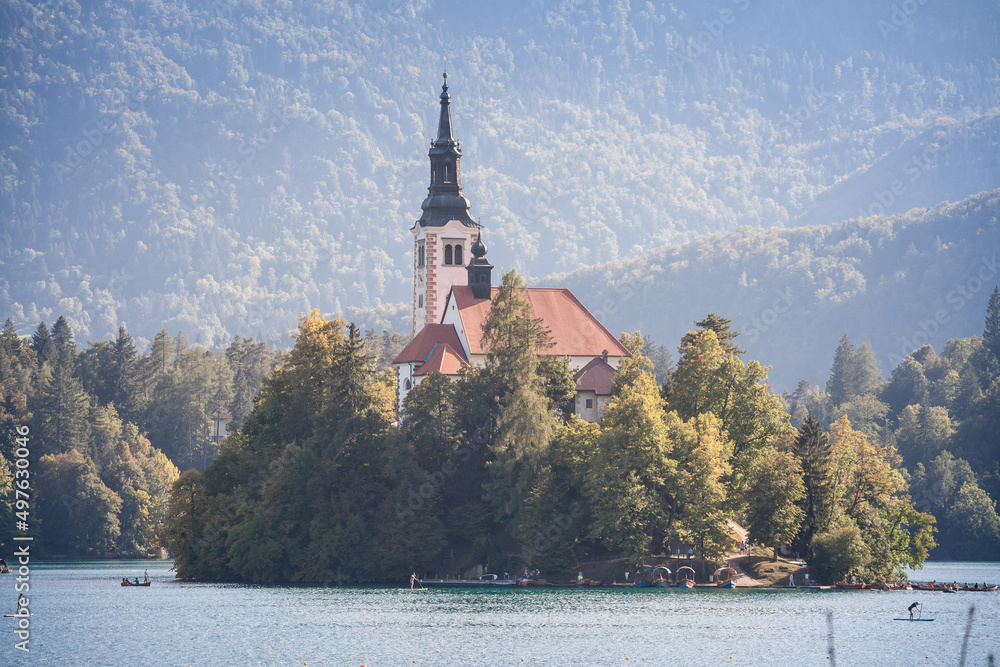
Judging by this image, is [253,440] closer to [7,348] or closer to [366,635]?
[366,635]

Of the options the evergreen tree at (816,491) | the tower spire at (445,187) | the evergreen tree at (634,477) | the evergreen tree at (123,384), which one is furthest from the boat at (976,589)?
the evergreen tree at (123,384)

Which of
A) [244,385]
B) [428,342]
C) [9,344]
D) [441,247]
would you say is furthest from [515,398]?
[244,385]

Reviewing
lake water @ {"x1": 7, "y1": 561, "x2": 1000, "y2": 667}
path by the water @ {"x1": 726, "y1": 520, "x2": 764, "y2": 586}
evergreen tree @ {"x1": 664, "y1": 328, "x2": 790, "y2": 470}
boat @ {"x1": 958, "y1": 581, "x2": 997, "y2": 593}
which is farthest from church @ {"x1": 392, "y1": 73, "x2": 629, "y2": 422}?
boat @ {"x1": 958, "y1": 581, "x2": 997, "y2": 593}

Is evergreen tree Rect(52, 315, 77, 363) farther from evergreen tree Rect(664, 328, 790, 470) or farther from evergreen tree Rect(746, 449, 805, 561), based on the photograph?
evergreen tree Rect(746, 449, 805, 561)

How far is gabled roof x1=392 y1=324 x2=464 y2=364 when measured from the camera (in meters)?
100

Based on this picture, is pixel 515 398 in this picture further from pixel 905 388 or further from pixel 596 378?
pixel 905 388

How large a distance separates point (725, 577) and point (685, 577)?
2613mm

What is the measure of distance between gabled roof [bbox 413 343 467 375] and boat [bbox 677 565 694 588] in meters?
22.5

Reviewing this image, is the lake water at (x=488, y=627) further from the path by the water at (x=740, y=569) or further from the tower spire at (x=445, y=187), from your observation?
the tower spire at (x=445, y=187)

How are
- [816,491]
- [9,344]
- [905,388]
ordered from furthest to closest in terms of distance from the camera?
[905,388] → [9,344] → [816,491]

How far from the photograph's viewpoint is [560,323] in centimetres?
10431

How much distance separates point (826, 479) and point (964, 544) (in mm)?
53958

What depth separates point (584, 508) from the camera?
8462cm

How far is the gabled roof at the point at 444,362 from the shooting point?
9638 centimetres
